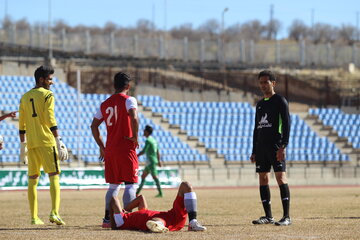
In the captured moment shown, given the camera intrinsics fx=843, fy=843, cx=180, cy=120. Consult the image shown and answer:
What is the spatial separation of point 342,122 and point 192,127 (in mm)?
9029

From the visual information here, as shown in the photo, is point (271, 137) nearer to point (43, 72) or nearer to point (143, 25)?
point (43, 72)

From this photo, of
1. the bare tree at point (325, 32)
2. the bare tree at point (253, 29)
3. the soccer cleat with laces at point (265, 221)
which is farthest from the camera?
the bare tree at point (253, 29)

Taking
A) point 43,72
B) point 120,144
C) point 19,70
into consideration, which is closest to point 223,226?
point 120,144

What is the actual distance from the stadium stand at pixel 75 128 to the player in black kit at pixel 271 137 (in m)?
24.7

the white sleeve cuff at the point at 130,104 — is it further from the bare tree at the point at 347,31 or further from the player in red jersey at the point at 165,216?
the bare tree at the point at 347,31

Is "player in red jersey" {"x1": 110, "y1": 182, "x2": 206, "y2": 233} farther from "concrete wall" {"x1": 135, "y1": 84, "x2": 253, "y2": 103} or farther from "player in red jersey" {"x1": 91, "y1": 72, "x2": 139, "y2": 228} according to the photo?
"concrete wall" {"x1": 135, "y1": 84, "x2": 253, "y2": 103}

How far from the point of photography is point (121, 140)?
1216 centimetres

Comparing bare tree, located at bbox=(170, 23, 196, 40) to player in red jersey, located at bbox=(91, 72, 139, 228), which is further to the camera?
bare tree, located at bbox=(170, 23, 196, 40)

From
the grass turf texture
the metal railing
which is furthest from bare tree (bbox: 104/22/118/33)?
the grass turf texture

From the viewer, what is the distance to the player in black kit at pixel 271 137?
13.1 metres

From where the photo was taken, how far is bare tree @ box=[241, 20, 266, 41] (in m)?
159

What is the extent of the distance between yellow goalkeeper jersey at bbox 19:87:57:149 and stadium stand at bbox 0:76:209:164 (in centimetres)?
2383

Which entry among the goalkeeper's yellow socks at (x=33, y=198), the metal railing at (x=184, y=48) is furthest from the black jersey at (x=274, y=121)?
the metal railing at (x=184, y=48)

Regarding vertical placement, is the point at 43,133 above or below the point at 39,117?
below
